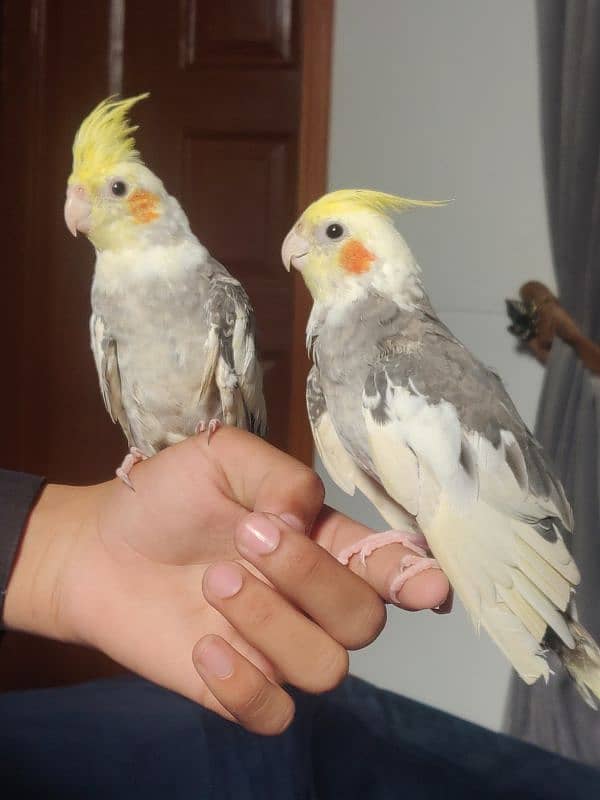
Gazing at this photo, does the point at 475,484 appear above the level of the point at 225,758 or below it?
above

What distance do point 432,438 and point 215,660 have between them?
0.25 metres

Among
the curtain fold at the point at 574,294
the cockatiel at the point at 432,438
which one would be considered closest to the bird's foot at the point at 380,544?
the cockatiel at the point at 432,438

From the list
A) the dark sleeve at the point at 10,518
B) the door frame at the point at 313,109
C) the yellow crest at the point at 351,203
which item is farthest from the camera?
the door frame at the point at 313,109

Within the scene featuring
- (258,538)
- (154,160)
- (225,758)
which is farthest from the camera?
(154,160)

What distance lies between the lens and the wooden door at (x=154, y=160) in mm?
1904

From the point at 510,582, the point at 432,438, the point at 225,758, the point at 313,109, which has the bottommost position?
the point at 225,758

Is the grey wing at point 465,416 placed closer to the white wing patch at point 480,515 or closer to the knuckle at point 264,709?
the white wing patch at point 480,515

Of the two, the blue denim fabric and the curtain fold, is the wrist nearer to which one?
the blue denim fabric

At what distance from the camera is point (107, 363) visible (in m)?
0.85

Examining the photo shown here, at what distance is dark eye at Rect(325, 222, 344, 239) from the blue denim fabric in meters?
1.07

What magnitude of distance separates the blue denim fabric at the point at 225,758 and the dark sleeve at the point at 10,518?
701 millimetres

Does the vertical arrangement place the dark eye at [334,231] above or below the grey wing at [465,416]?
above

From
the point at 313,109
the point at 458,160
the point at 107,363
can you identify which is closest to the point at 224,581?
the point at 107,363

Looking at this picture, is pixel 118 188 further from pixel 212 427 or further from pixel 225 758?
pixel 225 758
